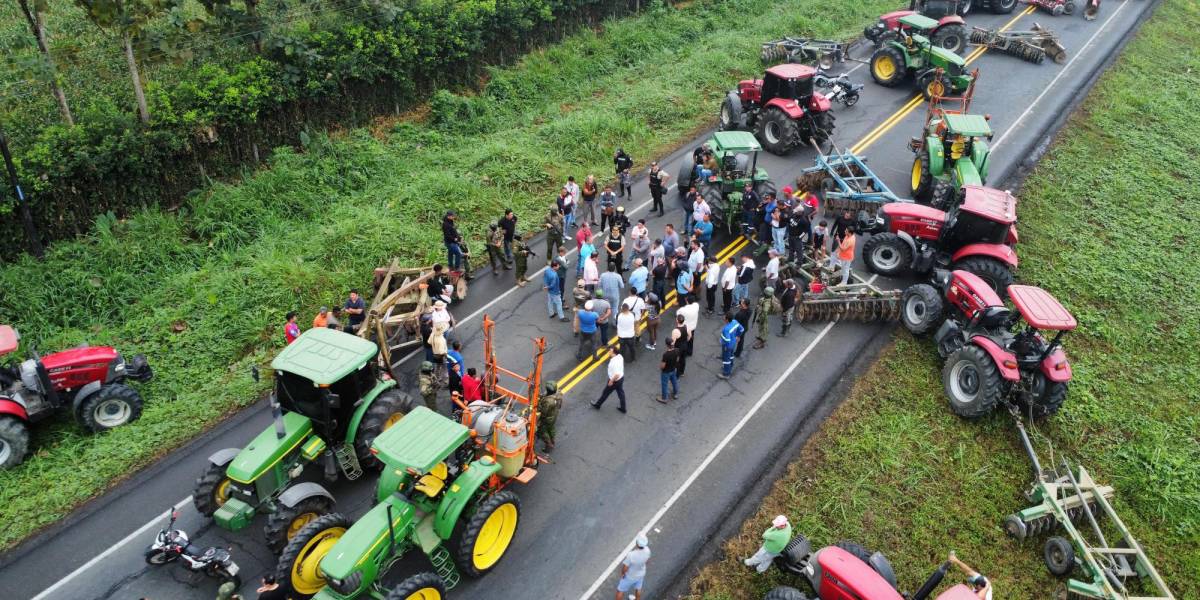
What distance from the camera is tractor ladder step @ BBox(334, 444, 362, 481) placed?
437 inches

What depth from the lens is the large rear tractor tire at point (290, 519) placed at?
9.88 m

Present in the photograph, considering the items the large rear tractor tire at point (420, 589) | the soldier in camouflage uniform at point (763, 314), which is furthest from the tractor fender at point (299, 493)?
the soldier in camouflage uniform at point (763, 314)

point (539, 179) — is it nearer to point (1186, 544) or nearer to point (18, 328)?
point (18, 328)

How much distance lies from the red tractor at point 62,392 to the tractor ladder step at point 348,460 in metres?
4.61

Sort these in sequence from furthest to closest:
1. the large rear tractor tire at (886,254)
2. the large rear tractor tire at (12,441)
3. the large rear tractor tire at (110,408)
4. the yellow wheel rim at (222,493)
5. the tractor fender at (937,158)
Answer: the tractor fender at (937,158), the large rear tractor tire at (886,254), the large rear tractor tire at (110,408), the large rear tractor tire at (12,441), the yellow wheel rim at (222,493)

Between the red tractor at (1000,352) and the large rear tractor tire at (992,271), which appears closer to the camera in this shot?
the red tractor at (1000,352)

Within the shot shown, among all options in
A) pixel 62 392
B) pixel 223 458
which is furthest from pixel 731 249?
pixel 62 392

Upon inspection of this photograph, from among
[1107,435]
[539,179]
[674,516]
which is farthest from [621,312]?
[1107,435]

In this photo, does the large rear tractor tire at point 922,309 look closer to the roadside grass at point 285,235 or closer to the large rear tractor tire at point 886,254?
the large rear tractor tire at point 886,254

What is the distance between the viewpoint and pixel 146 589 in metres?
10.1

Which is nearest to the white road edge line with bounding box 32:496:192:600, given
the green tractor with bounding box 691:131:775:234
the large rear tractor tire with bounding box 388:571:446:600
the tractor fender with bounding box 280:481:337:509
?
the tractor fender with bounding box 280:481:337:509

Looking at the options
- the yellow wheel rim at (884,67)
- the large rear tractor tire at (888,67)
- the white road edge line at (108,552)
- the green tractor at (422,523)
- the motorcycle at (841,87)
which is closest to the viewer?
the green tractor at (422,523)

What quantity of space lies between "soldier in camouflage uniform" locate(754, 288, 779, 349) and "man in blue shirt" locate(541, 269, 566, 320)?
13.1 ft

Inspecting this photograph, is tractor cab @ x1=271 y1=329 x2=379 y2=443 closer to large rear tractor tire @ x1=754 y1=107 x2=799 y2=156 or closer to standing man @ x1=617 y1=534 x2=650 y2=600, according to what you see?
standing man @ x1=617 y1=534 x2=650 y2=600
